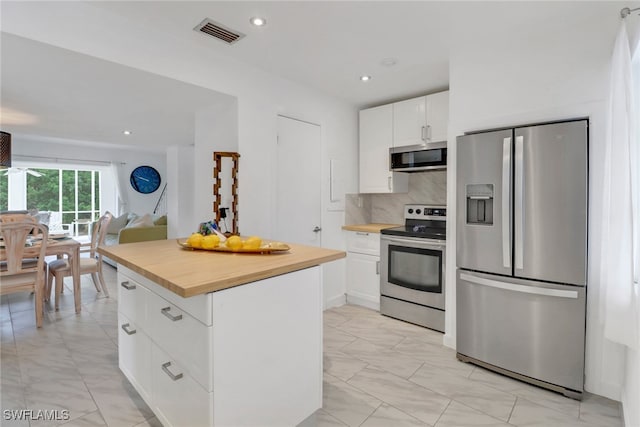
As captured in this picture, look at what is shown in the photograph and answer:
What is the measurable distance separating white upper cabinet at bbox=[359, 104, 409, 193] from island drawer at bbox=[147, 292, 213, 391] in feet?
8.91

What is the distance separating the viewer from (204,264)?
4.95 feet

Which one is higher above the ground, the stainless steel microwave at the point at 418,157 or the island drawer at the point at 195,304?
the stainless steel microwave at the point at 418,157

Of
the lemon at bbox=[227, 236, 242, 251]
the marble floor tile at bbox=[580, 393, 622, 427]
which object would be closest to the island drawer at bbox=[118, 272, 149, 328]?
the lemon at bbox=[227, 236, 242, 251]

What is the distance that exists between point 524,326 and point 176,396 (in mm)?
2129

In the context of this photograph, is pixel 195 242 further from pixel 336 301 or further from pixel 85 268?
pixel 85 268

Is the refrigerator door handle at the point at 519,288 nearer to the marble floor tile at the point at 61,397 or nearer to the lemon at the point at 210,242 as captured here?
the lemon at the point at 210,242

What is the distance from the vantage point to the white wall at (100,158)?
236 inches

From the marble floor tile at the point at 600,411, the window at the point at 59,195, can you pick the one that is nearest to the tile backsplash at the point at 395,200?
the marble floor tile at the point at 600,411

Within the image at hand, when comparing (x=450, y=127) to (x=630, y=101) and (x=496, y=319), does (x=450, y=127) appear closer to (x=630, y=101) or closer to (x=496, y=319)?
(x=630, y=101)

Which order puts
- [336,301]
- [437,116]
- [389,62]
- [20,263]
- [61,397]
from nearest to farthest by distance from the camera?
1. [61,397]
2. [389,62]
3. [20,263]
4. [437,116]
5. [336,301]

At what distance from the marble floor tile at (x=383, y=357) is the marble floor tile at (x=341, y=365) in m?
0.07

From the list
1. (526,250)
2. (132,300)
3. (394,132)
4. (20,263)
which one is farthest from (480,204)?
(20,263)

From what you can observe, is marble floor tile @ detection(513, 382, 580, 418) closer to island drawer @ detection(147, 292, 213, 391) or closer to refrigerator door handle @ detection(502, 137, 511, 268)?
refrigerator door handle @ detection(502, 137, 511, 268)

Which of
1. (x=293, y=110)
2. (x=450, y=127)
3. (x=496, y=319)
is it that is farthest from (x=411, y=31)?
(x=496, y=319)
